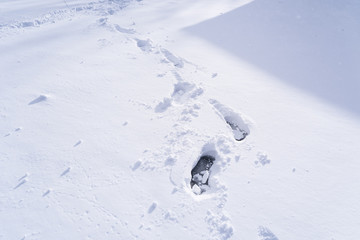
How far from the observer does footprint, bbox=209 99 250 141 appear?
106 inches

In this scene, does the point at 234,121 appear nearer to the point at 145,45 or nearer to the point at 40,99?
the point at 145,45

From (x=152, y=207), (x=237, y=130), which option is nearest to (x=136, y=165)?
(x=152, y=207)

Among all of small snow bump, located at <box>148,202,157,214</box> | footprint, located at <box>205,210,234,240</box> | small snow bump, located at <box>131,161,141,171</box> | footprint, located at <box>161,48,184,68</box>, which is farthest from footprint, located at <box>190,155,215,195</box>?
footprint, located at <box>161,48,184,68</box>

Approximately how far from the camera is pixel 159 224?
1.96 m

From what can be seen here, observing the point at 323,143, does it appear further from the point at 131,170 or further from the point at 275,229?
the point at 131,170

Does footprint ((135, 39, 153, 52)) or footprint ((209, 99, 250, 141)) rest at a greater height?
footprint ((135, 39, 153, 52))

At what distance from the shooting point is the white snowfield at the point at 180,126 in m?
2.01

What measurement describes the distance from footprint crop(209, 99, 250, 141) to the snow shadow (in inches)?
38.4

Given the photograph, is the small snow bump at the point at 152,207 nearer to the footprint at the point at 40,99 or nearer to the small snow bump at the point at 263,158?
the small snow bump at the point at 263,158

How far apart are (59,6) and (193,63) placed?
3439mm

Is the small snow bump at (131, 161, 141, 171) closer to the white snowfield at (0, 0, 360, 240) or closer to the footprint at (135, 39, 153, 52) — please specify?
the white snowfield at (0, 0, 360, 240)

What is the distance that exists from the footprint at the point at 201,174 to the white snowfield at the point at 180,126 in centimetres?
6

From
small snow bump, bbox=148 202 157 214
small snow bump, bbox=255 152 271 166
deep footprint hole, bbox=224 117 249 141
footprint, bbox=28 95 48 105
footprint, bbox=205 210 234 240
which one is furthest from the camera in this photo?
footprint, bbox=28 95 48 105

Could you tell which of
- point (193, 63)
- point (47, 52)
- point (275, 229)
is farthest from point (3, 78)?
point (275, 229)
